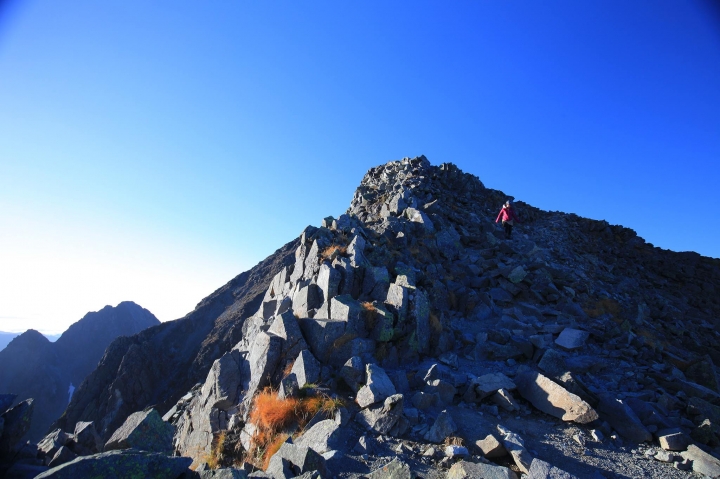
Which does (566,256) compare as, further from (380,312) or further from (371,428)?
(371,428)

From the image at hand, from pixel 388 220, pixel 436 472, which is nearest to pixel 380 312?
pixel 436 472

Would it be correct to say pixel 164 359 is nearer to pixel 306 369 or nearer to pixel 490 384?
pixel 306 369

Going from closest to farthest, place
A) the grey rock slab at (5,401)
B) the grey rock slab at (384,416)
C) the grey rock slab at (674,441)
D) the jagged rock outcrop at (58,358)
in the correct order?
the grey rock slab at (5,401)
the grey rock slab at (674,441)
the grey rock slab at (384,416)
the jagged rock outcrop at (58,358)

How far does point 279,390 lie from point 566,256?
22140 mm

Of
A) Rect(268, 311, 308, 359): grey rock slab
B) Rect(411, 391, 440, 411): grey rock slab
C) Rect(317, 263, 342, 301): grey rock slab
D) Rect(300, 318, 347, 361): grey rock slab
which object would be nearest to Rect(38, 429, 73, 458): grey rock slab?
Rect(268, 311, 308, 359): grey rock slab

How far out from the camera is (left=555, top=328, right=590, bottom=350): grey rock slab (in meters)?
12.2

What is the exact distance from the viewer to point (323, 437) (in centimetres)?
741

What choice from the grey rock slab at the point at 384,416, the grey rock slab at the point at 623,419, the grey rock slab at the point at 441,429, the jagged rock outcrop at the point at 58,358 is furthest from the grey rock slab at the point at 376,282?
the jagged rock outcrop at the point at 58,358

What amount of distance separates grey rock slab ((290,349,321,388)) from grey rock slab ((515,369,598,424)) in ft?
18.6

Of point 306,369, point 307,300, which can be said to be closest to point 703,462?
point 306,369

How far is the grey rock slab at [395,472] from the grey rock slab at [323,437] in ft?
4.64

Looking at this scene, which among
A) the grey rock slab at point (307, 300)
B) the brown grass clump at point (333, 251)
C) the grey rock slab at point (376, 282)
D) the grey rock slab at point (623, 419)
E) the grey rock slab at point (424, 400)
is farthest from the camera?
the brown grass clump at point (333, 251)

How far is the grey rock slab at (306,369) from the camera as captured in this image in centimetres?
937

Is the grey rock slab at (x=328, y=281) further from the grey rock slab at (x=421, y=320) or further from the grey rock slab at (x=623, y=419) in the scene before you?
the grey rock slab at (x=623, y=419)
